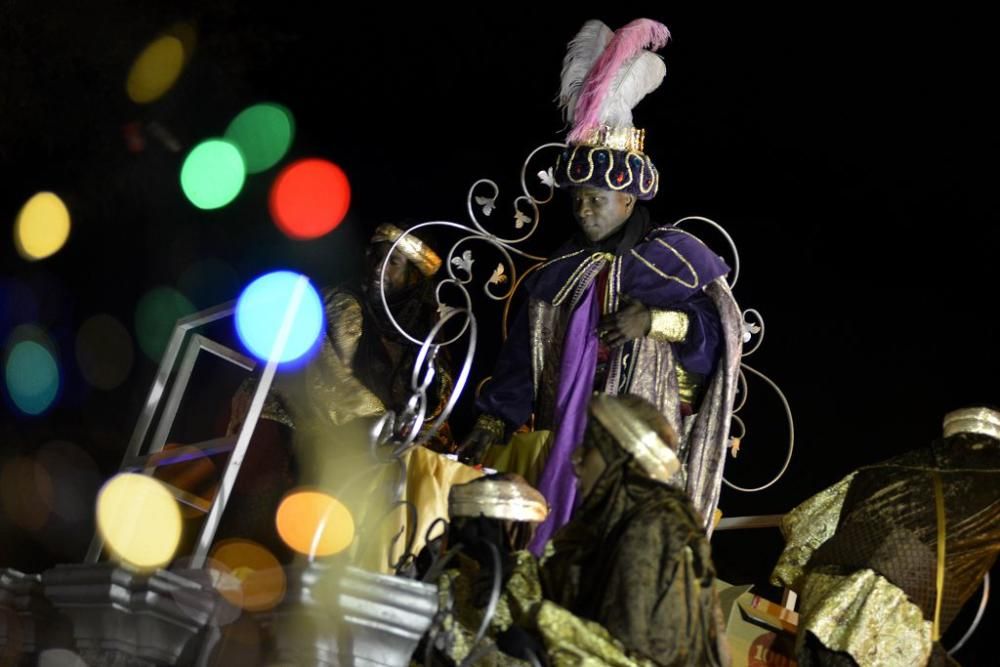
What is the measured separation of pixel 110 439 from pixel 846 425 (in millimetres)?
4347

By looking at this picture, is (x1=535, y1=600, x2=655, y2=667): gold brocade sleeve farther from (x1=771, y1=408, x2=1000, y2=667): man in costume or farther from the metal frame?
the metal frame

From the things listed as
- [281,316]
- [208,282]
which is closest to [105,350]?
[208,282]

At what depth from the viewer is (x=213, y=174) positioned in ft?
31.0

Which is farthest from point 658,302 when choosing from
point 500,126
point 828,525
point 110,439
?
point 110,439

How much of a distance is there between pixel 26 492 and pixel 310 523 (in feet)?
12.7

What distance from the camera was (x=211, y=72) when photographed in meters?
9.66

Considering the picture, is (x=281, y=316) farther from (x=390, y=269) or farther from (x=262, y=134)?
(x=262, y=134)

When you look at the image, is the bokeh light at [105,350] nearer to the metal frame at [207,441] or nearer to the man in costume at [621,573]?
the metal frame at [207,441]

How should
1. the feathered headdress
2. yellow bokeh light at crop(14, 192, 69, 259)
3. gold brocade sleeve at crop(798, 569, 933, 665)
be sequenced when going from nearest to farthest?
gold brocade sleeve at crop(798, 569, 933, 665), the feathered headdress, yellow bokeh light at crop(14, 192, 69, 259)

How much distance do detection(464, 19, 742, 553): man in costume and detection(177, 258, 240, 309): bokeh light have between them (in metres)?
3.29

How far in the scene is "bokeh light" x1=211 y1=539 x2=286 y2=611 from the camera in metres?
4.43

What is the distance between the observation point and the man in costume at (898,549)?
16.4 feet

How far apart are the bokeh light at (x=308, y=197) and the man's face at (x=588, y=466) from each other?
4.93m

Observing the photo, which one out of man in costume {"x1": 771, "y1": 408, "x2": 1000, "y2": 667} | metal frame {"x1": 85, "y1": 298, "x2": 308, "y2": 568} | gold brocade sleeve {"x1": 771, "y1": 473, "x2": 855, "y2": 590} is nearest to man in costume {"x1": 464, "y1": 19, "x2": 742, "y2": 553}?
gold brocade sleeve {"x1": 771, "y1": 473, "x2": 855, "y2": 590}
